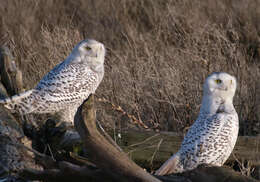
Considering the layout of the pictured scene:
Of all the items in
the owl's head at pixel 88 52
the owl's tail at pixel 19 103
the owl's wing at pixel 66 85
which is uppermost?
the owl's head at pixel 88 52

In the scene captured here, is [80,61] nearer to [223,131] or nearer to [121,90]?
[121,90]

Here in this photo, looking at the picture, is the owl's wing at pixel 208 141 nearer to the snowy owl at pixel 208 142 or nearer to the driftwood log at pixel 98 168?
the snowy owl at pixel 208 142

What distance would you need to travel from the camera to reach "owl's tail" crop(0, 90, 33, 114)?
3.92 meters

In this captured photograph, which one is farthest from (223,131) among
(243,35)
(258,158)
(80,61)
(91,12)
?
(91,12)

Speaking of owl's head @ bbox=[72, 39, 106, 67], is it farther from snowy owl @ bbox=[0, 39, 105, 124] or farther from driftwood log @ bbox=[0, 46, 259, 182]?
driftwood log @ bbox=[0, 46, 259, 182]

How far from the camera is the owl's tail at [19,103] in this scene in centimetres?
392

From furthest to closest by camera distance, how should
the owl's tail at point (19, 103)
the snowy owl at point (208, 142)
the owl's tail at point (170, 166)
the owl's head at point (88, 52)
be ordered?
the owl's head at point (88, 52) → the owl's tail at point (19, 103) → the snowy owl at point (208, 142) → the owl's tail at point (170, 166)

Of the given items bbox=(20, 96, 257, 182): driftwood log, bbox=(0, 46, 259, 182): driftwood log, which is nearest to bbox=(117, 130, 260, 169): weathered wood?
bbox=(0, 46, 259, 182): driftwood log

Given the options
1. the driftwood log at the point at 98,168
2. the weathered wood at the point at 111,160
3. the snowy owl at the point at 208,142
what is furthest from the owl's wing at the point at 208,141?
the weathered wood at the point at 111,160

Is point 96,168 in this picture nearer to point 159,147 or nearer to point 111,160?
point 111,160

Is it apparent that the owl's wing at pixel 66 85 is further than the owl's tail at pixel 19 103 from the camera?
Yes

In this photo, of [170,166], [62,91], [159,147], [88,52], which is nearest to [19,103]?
[62,91]

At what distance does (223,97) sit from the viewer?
370cm

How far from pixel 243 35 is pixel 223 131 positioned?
19.0ft
